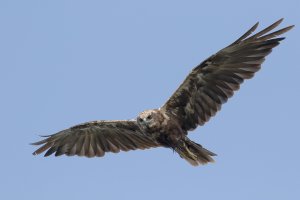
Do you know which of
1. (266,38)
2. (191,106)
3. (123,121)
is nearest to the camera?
(266,38)

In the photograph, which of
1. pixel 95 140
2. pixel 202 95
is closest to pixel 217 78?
pixel 202 95

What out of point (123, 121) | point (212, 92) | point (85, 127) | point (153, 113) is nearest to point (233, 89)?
point (212, 92)

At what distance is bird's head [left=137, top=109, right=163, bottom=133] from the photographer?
54.1 ft

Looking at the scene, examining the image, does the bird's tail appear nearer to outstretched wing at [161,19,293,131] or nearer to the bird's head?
outstretched wing at [161,19,293,131]

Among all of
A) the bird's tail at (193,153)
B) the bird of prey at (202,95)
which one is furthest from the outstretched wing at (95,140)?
the bird's tail at (193,153)

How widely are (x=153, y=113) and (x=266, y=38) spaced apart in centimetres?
302

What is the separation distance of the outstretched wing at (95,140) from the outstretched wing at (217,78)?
1671 millimetres

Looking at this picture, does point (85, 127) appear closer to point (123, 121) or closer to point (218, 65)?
point (123, 121)

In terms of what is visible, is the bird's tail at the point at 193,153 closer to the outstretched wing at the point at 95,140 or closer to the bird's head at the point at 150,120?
the bird's head at the point at 150,120

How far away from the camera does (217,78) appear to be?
669 inches

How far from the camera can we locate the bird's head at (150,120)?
16500mm

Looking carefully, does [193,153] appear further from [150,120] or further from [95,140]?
[95,140]

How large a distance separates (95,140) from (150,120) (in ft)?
10.7

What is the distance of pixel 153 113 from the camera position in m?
16.6
